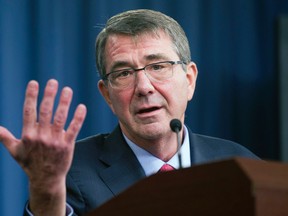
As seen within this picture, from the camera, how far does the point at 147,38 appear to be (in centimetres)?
235

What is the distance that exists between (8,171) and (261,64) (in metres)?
1.56

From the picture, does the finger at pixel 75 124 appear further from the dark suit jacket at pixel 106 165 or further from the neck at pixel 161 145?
the neck at pixel 161 145

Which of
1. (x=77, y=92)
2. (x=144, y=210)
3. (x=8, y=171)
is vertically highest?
(x=144, y=210)

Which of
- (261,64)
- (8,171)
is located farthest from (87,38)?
(261,64)

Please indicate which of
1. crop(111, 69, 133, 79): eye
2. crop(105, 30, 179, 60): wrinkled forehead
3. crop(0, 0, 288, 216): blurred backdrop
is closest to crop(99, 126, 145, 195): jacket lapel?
crop(111, 69, 133, 79): eye

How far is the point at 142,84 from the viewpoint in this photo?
228cm

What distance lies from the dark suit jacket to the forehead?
25 centimetres

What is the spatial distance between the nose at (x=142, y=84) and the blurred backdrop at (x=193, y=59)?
3.44 ft

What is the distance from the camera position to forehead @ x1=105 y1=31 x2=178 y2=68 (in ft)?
7.64

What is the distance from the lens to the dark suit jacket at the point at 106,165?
214 centimetres

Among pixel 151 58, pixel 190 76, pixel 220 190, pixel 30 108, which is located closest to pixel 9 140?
pixel 30 108

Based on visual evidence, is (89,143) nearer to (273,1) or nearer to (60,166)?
(60,166)

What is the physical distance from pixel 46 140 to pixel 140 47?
82 cm

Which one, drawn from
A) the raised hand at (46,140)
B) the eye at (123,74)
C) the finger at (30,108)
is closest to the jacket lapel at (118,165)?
the eye at (123,74)
